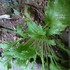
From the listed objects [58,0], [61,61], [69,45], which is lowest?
[61,61]

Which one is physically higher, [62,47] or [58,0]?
[58,0]

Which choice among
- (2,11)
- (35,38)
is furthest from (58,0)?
(2,11)

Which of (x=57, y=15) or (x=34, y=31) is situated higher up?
(x=57, y=15)

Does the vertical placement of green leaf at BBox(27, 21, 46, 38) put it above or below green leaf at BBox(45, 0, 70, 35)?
below

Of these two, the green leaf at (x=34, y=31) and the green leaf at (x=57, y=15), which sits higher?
the green leaf at (x=57, y=15)

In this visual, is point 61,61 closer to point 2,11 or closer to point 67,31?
point 67,31

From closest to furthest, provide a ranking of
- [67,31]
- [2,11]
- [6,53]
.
A: 1. [6,53]
2. [67,31]
3. [2,11]

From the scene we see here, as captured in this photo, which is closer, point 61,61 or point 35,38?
point 35,38

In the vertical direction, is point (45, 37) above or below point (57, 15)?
below
